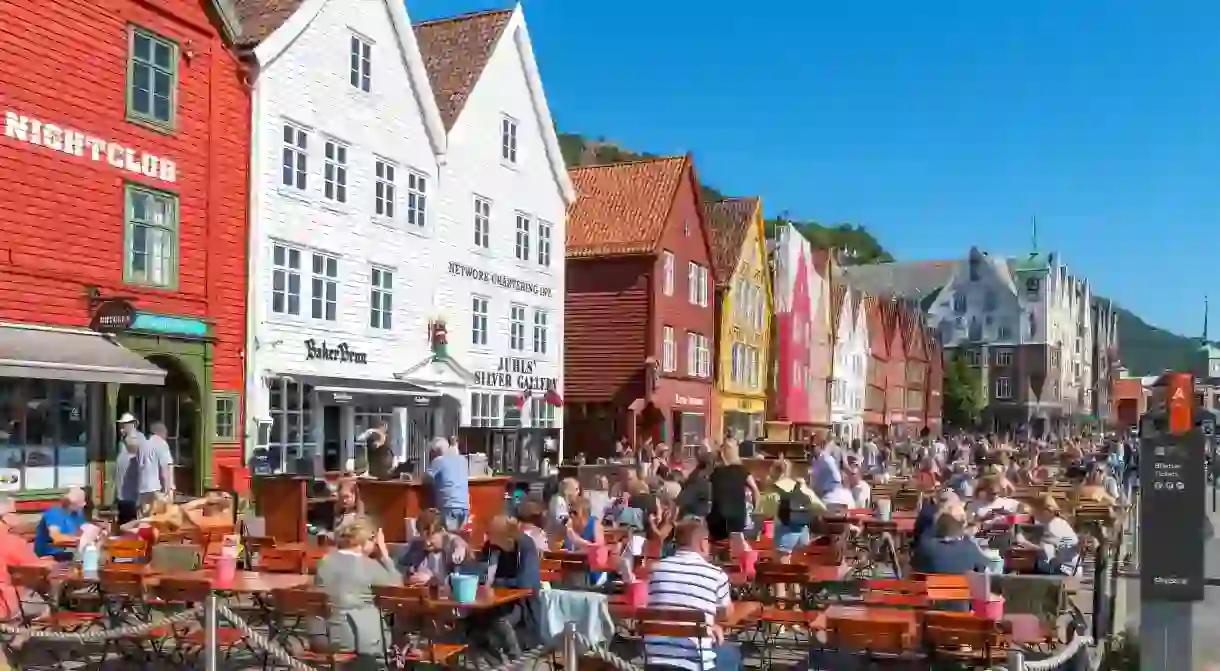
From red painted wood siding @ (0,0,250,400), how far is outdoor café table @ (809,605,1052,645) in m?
13.3

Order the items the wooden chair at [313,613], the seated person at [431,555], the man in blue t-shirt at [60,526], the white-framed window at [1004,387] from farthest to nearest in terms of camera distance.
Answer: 1. the white-framed window at [1004,387]
2. the man in blue t-shirt at [60,526]
3. the seated person at [431,555]
4. the wooden chair at [313,613]

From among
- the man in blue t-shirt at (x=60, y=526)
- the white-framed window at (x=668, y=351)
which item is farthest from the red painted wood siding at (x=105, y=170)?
the white-framed window at (x=668, y=351)

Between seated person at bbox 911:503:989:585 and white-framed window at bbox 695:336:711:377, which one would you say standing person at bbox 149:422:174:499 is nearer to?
seated person at bbox 911:503:989:585

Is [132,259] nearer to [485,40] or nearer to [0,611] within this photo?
[0,611]

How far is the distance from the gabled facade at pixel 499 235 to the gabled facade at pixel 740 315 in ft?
35.2

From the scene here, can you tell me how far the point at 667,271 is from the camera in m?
38.9

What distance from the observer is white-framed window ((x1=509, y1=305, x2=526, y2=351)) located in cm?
3216

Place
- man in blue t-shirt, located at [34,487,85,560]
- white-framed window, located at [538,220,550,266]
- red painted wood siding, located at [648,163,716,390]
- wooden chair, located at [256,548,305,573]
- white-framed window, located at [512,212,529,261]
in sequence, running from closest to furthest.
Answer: wooden chair, located at [256,548,305,573]
man in blue t-shirt, located at [34,487,85,560]
white-framed window, located at [512,212,529,261]
white-framed window, located at [538,220,550,266]
red painted wood siding, located at [648,163,716,390]

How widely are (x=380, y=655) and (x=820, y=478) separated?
33.0ft

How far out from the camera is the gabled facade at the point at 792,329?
51.9 metres

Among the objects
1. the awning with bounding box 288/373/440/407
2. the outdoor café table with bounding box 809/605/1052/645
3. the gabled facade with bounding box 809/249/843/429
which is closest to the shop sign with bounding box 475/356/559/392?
the awning with bounding box 288/373/440/407

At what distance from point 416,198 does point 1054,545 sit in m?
18.1

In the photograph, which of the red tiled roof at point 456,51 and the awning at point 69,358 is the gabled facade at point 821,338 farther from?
the awning at point 69,358

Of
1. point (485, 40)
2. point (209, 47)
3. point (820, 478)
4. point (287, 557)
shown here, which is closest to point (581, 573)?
point (287, 557)
